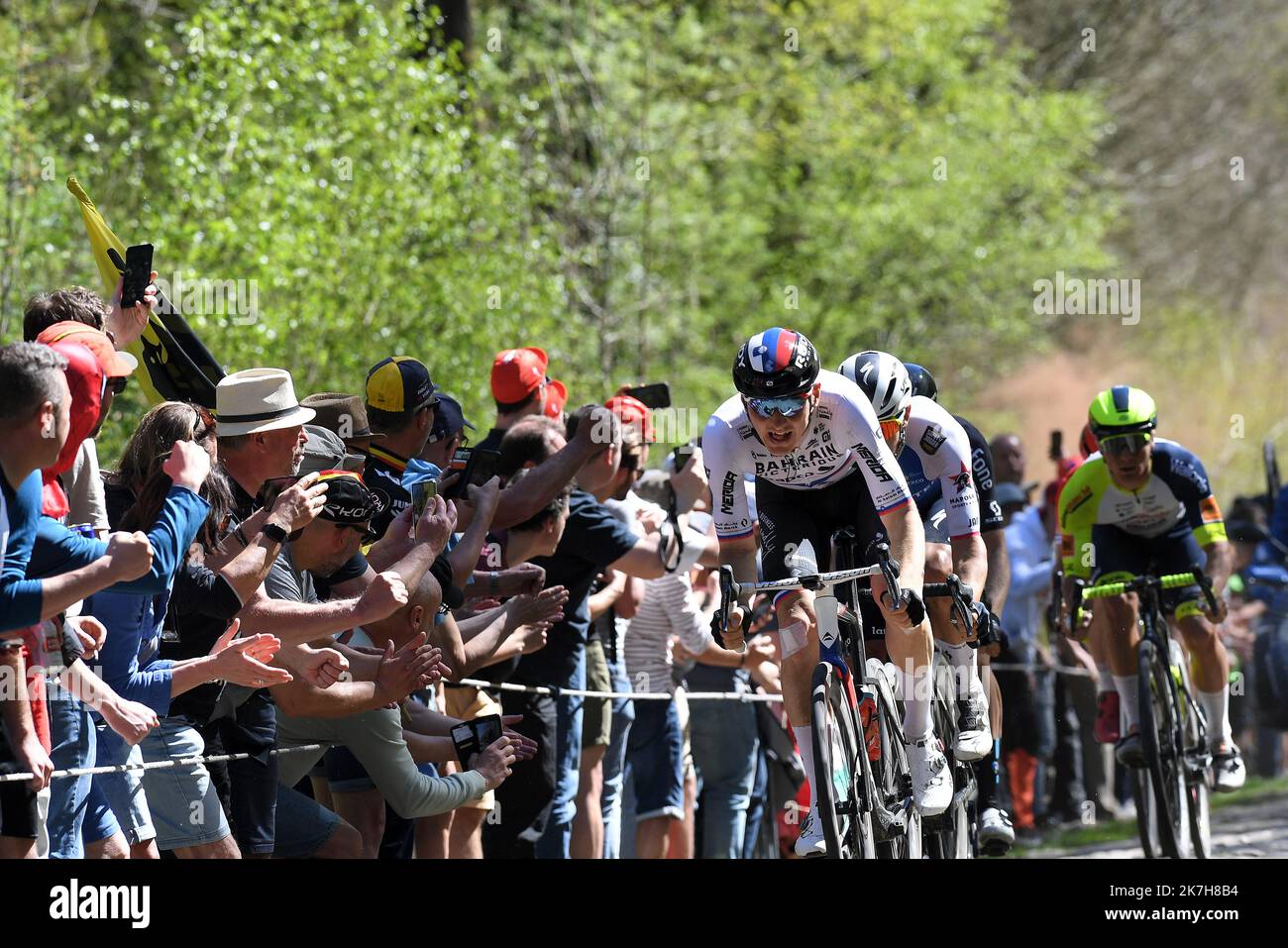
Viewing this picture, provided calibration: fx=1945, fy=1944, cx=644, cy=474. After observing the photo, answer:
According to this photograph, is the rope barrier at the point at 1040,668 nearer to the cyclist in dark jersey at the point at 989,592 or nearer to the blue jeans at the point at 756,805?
the blue jeans at the point at 756,805

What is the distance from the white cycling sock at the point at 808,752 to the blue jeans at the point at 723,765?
245 cm

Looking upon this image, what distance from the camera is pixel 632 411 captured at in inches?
381

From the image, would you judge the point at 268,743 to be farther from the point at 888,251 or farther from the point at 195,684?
the point at 888,251

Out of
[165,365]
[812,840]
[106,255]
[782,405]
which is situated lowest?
[812,840]

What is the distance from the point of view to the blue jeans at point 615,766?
944cm

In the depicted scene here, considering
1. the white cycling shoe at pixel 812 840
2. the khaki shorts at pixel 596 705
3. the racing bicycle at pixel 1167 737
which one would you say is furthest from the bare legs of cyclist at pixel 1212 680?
the white cycling shoe at pixel 812 840

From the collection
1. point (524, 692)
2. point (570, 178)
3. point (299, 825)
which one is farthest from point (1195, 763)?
point (570, 178)

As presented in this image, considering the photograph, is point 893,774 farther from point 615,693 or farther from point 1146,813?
point 1146,813

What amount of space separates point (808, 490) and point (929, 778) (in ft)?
4.33

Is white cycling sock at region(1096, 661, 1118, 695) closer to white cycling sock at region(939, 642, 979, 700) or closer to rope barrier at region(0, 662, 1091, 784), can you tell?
rope barrier at region(0, 662, 1091, 784)
